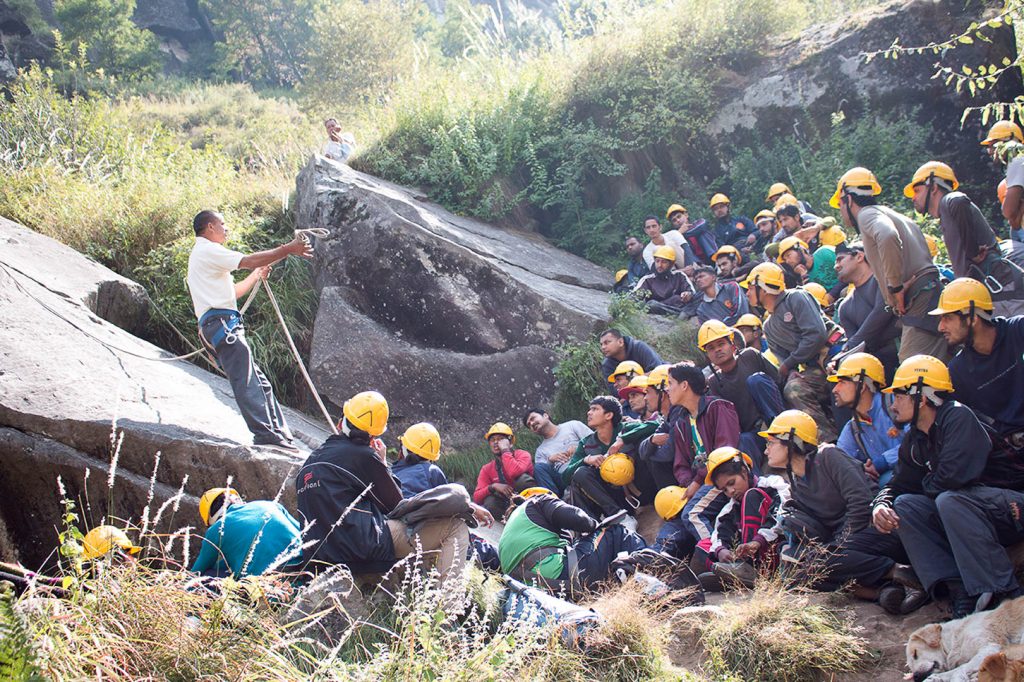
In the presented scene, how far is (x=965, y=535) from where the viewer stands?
491cm

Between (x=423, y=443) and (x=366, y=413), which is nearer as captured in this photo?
(x=366, y=413)

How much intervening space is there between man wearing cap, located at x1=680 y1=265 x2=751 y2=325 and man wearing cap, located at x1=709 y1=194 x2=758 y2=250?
180cm

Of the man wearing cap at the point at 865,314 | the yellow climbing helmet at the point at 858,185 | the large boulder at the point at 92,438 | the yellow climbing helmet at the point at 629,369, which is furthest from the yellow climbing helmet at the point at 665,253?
the large boulder at the point at 92,438

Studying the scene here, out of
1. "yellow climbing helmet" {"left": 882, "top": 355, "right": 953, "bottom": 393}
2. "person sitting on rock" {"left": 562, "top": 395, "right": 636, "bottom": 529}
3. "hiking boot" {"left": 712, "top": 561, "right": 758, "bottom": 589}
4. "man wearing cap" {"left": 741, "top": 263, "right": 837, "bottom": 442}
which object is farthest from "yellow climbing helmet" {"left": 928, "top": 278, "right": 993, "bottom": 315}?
"person sitting on rock" {"left": 562, "top": 395, "right": 636, "bottom": 529}

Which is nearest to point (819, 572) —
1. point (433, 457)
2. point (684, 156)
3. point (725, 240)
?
point (433, 457)

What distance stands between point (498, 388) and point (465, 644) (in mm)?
6069

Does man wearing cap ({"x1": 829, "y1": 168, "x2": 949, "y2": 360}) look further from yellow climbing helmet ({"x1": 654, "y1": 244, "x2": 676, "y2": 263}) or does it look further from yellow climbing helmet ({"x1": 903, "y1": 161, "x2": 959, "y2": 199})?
yellow climbing helmet ({"x1": 654, "y1": 244, "x2": 676, "y2": 263})

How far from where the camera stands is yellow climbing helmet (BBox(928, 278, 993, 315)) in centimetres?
554

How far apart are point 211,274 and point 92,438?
173cm

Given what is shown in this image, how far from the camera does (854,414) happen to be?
20.7 feet

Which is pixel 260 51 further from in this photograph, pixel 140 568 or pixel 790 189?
pixel 140 568

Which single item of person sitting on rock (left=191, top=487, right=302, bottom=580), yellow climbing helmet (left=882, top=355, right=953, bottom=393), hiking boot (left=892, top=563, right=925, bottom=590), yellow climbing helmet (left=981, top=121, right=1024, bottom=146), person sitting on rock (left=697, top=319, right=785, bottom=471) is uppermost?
yellow climbing helmet (left=981, top=121, right=1024, bottom=146)

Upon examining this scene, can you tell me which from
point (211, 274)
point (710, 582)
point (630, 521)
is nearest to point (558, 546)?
point (710, 582)

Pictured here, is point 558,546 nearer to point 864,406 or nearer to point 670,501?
point 670,501
